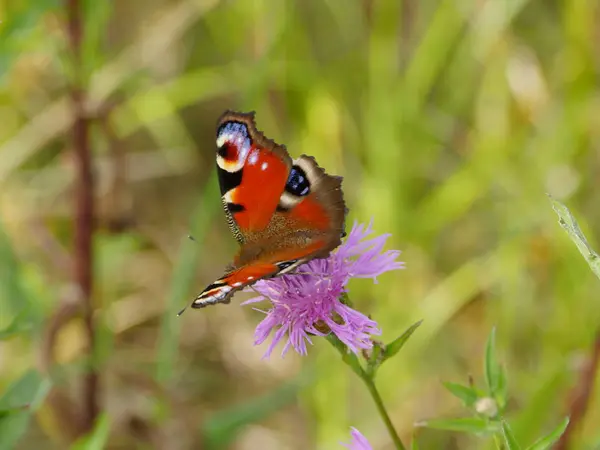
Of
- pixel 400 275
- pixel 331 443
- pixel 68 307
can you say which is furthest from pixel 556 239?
pixel 68 307

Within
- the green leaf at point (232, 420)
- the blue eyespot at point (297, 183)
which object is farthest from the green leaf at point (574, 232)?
the green leaf at point (232, 420)

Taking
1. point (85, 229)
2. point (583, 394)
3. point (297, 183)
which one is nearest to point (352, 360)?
point (297, 183)

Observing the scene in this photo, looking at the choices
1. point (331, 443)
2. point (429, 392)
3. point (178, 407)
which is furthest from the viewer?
point (429, 392)

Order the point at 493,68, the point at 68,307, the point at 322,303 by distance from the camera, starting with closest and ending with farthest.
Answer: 1. the point at 322,303
2. the point at 68,307
3. the point at 493,68

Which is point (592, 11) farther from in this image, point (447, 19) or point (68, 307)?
point (68, 307)

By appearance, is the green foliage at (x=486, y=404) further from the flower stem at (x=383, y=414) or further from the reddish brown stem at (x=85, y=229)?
the reddish brown stem at (x=85, y=229)

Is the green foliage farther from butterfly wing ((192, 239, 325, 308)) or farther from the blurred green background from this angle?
the blurred green background
